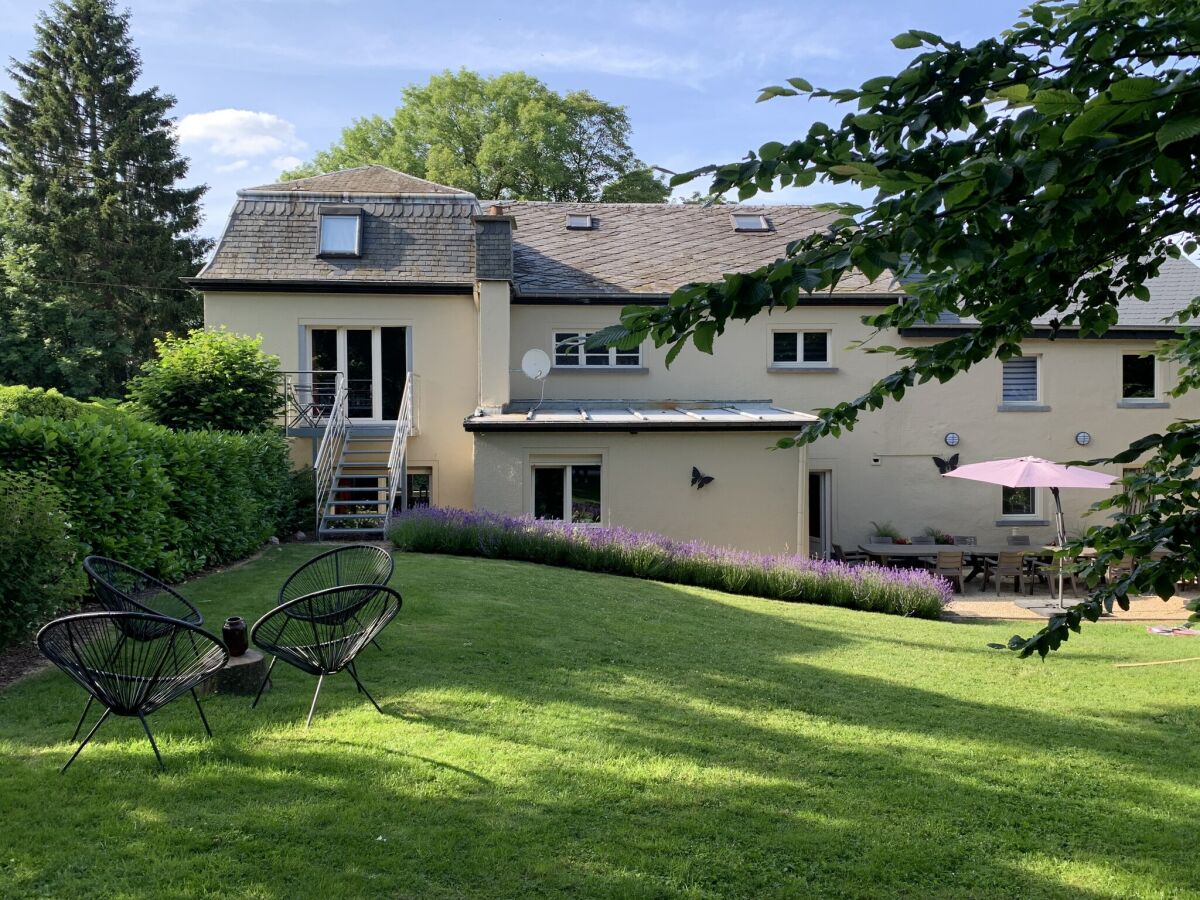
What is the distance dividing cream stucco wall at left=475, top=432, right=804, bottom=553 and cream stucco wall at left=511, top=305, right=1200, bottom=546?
3.00 m

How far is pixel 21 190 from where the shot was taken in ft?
113

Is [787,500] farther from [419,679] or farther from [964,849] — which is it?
[964,849]

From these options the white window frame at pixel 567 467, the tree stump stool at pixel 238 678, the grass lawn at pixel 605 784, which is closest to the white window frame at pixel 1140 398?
the white window frame at pixel 567 467

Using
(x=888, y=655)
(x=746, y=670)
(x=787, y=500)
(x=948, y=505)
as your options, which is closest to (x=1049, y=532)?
(x=948, y=505)

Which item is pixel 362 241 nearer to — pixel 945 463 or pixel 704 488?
pixel 704 488

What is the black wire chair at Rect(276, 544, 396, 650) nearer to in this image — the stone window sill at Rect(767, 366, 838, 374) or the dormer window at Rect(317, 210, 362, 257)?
the dormer window at Rect(317, 210, 362, 257)

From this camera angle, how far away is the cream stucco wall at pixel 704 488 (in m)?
16.8

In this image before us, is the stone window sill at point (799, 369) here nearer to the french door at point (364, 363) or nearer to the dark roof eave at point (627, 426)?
the dark roof eave at point (627, 426)

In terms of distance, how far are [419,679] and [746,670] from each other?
2.97 metres

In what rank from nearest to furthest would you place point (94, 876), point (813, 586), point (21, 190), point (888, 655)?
point (94, 876), point (888, 655), point (813, 586), point (21, 190)

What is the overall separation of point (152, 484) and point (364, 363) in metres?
9.73

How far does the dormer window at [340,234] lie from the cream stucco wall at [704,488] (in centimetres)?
616

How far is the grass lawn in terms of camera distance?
4020 millimetres

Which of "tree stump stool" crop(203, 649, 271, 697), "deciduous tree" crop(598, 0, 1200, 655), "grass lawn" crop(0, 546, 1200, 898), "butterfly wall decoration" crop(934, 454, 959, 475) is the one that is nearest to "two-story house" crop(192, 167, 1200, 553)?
"butterfly wall decoration" crop(934, 454, 959, 475)
